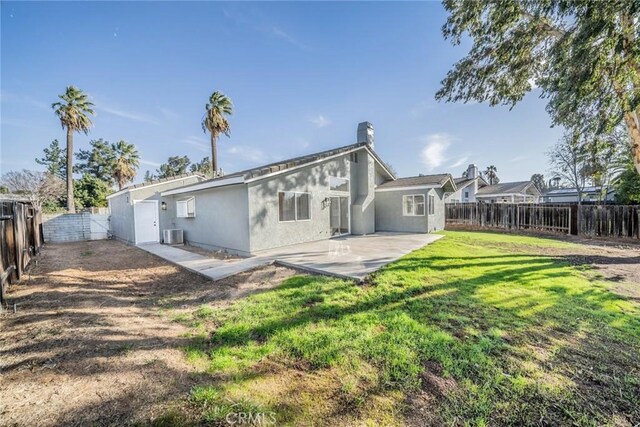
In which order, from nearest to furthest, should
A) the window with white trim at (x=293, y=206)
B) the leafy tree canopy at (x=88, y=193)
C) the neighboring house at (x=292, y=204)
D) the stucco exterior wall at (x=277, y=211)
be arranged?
the stucco exterior wall at (x=277, y=211)
the neighboring house at (x=292, y=204)
the window with white trim at (x=293, y=206)
the leafy tree canopy at (x=88, y=193)

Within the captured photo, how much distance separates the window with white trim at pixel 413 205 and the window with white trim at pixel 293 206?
6.50 metres

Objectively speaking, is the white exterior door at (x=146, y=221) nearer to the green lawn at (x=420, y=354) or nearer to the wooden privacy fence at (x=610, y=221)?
the green lawn at (x=420, y=354)

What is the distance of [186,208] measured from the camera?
12266 mm

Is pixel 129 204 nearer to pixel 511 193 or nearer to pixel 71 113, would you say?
pixel 71 113

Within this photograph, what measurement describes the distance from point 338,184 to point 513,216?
Result: 12048 mm

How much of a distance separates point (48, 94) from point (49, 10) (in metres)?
16.8

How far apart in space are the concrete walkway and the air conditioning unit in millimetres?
2440

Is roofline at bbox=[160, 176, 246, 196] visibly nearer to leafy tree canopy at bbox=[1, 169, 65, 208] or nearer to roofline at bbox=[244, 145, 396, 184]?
roofline at bbox=[244, 145, 396, 184]

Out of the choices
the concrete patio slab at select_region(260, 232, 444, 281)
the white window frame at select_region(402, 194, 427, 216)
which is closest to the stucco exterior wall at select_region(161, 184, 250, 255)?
the concrete patio slab at select_region(260, 232, 444, 281)

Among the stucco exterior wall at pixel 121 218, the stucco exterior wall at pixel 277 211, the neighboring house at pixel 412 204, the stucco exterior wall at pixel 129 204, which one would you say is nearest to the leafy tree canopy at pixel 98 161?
the stucco exterior wall at pixel 121 218

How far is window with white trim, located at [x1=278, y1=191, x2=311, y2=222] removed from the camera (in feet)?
31.9

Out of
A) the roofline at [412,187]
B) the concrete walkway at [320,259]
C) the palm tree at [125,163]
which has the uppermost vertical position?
the palm tree at [125,163]

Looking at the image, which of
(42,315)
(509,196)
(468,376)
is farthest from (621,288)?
(509,196)

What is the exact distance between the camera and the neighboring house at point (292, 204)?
898 centimetres
